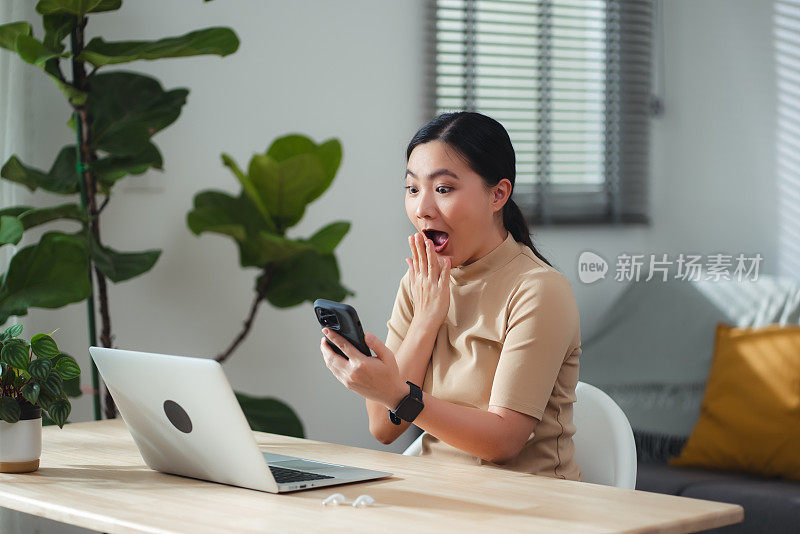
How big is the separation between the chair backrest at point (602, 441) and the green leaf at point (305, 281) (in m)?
1.01

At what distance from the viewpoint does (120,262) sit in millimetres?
2373

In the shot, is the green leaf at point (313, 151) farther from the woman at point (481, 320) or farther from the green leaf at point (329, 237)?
the woman at point (481, 320)

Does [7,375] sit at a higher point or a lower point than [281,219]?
lower

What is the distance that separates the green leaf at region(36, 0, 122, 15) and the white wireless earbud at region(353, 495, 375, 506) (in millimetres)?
1495

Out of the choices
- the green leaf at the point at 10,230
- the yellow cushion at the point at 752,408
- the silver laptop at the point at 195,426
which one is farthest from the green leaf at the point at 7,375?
the yellow cushion at the point at 752,408

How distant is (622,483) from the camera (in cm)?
156

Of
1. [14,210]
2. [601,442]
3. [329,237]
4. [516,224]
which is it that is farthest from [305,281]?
[601,442]

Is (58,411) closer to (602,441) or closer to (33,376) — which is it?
(33,376)

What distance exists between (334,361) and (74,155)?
4.49ft

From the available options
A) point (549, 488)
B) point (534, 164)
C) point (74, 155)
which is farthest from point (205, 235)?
point (549, 488)

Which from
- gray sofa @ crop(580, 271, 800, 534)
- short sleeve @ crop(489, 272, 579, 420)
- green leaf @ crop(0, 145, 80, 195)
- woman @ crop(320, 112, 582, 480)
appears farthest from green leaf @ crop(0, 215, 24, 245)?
gray sofa @ crop(580, 271, 800, 534)

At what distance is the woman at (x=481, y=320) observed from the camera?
147 cm

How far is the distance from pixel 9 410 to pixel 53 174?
122cm

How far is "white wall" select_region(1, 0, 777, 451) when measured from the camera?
2723mm
